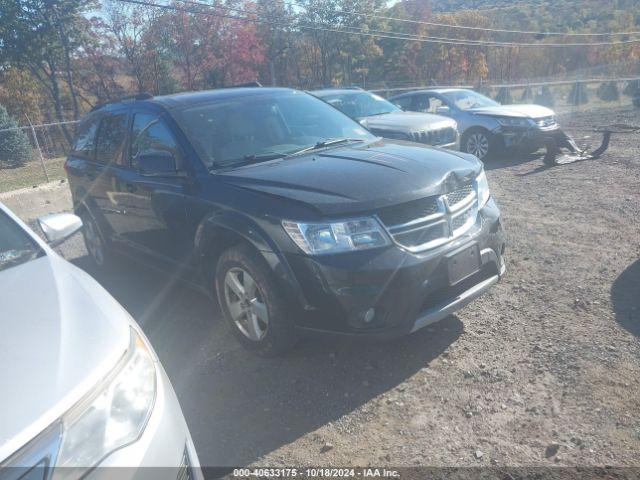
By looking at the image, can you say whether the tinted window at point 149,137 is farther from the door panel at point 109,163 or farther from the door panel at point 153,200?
the door panel at point 109,163

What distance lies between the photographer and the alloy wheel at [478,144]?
34.0 ft

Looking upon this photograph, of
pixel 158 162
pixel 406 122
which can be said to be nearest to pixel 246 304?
pixel 158 162

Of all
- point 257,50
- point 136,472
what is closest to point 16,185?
point 136,472

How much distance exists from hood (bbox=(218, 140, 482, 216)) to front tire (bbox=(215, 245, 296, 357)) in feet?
1.59

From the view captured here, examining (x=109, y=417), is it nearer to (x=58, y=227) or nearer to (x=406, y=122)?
(x=58, y=227)

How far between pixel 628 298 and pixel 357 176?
2390 mm

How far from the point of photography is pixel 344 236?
9.50 feet

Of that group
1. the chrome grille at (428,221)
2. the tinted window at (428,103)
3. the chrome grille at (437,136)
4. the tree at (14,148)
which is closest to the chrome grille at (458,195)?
the chrome grille at (428,221)

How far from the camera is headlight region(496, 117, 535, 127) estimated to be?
9852 millimetres

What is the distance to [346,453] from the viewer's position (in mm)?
2617

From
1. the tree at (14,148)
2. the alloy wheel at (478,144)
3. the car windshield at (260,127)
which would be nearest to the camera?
the car windshield at (260,127)

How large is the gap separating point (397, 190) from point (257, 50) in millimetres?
30567

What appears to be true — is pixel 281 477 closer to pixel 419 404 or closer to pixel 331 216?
pixel 419 404

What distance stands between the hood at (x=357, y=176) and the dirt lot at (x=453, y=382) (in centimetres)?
89
